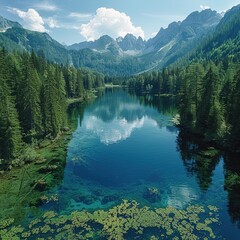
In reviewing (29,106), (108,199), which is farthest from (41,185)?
(29,106)

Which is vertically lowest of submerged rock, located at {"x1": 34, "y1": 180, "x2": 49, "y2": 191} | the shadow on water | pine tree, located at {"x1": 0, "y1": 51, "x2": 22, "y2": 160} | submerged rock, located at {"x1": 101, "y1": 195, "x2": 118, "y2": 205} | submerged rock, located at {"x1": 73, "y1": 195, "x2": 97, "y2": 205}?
submerged rock, located at {"x1": 73, "y1": 195, "x2": 97, "y2": 205}

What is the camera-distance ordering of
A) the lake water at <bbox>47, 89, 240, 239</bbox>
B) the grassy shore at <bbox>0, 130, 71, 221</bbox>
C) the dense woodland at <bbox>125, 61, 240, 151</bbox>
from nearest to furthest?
the grassy shore at <bbox>0, 130, 71, 221</bbox>, the lake water at <bbox>47, 89, 240, 239</bbox>, the dense woodland at <bbox>125, 61, 240, 151</bbox>

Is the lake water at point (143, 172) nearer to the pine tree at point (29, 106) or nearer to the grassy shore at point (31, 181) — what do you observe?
the grassy shore at point (31, 181)

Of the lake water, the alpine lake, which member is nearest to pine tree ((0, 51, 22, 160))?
the alpine lake

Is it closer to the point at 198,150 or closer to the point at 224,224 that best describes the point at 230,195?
A: the point at 224,224

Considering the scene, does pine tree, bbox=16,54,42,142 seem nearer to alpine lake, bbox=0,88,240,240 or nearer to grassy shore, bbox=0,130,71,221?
grassy shore, bbox=0,130,71,221

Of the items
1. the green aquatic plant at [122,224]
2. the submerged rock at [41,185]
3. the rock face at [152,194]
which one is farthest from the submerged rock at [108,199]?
the submerged rock at [41,185]

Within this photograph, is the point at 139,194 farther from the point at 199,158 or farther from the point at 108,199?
the point at 199,158
